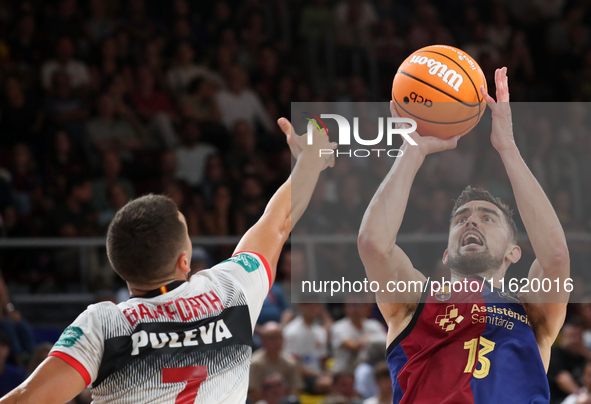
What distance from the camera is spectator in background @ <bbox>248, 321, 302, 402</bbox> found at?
7008 mm

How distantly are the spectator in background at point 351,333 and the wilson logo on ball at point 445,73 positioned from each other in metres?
4.21

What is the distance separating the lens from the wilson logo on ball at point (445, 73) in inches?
135

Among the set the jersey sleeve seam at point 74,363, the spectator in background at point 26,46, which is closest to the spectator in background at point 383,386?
the jersey sleeve seam at point 74,363

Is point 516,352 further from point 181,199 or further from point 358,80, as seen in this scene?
point 358,80

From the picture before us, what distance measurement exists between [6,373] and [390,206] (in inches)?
176

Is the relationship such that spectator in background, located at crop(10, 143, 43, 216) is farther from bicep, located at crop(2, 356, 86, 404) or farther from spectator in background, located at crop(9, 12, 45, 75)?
bicep, located at crop(2, 356, 86, 404)

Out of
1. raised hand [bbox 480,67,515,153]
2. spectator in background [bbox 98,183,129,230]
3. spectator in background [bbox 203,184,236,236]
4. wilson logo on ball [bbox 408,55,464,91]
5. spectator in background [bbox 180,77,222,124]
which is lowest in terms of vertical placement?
spectator in background [bbox 203,184,236,236]

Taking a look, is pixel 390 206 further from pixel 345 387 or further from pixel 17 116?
pixel 17 116

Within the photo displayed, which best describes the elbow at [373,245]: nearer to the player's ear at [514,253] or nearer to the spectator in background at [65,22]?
the player's ear at [514,253]

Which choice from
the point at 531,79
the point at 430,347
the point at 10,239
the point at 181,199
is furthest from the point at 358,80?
the point at 430,347

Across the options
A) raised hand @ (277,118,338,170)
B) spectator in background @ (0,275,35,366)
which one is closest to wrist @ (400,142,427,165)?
raised hand @ (277,118,338,170)

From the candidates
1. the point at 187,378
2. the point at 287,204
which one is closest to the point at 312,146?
the point at 287,204

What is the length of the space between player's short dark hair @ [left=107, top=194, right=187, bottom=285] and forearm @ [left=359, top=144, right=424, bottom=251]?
3.48 ft

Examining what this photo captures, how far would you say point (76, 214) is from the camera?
8.25 m
